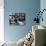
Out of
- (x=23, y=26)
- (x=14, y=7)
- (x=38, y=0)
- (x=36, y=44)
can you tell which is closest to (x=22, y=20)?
(x=23, y=26)

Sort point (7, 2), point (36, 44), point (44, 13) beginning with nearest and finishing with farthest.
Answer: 1. point (36, 44)
2. point (44, 13)
3. point (7, 2)

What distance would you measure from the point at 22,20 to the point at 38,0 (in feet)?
3.28

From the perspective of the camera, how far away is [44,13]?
468 centimetres

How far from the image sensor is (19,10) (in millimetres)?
5309

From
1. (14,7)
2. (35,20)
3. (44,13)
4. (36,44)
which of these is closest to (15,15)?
(14,7)

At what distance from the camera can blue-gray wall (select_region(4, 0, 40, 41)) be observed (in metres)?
5.28

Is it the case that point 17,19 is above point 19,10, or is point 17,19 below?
below

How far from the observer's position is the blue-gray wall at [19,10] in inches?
208

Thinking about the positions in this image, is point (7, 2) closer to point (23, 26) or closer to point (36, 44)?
point (23, 26)

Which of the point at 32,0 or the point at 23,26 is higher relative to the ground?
the point at 32,0

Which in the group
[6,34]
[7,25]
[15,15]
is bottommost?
[6,34]

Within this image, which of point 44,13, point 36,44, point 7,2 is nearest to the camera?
point 36,44

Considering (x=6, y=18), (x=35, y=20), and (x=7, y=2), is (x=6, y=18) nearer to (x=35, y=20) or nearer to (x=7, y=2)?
(x=7, y=2)

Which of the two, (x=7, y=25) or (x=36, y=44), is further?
(x=7, y=25)
